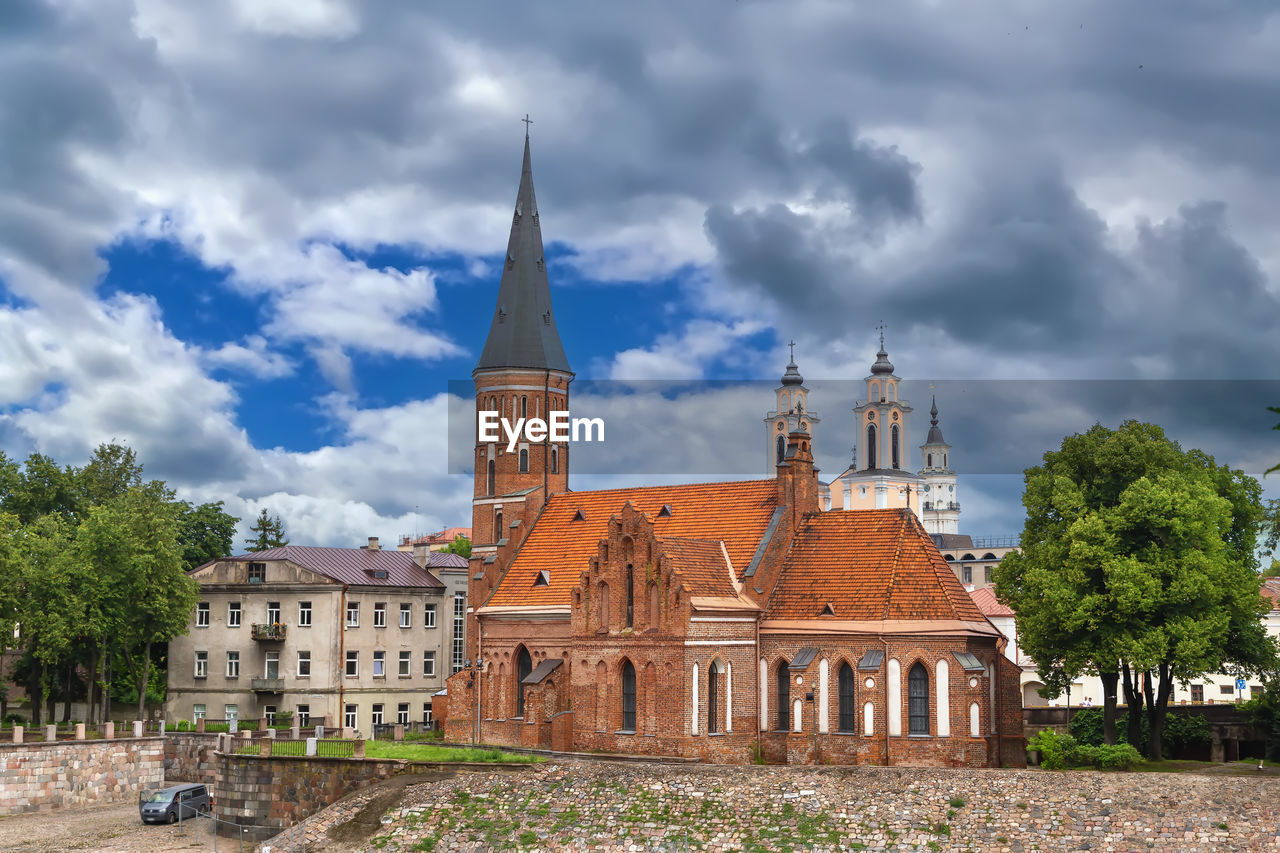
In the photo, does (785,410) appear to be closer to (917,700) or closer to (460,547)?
(460,547)

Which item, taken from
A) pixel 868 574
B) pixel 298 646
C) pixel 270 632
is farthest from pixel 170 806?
pixel 868 574

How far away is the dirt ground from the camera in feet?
157

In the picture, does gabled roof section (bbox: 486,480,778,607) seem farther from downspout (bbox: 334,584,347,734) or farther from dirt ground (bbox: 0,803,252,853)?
dirt ground (bbox: 0,803,252,853)

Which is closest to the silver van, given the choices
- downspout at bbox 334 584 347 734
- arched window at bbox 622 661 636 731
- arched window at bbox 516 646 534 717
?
arched window at bbox 516 646 534 717

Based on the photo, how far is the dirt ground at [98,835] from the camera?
1881 inches

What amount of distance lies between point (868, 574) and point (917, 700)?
515 centimetres

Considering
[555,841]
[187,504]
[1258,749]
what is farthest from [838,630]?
[187,504]

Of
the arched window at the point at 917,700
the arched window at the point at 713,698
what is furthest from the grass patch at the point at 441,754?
the arched window at the point at 917,700

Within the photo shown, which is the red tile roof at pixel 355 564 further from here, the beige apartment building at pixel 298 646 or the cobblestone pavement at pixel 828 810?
the cobblestone pavement at pixel 828 810

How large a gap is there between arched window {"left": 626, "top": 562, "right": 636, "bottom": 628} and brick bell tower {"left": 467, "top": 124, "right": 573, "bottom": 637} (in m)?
14.5

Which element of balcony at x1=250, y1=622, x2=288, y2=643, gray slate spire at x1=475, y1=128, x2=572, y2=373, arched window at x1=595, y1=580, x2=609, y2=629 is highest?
gray slate spire at x1=475, y1=128, x2=572, y2=373

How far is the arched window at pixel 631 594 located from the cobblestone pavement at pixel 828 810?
6486 millimetres

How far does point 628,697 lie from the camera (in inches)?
1967

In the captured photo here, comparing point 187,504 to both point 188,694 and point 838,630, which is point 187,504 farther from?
point 838,630
